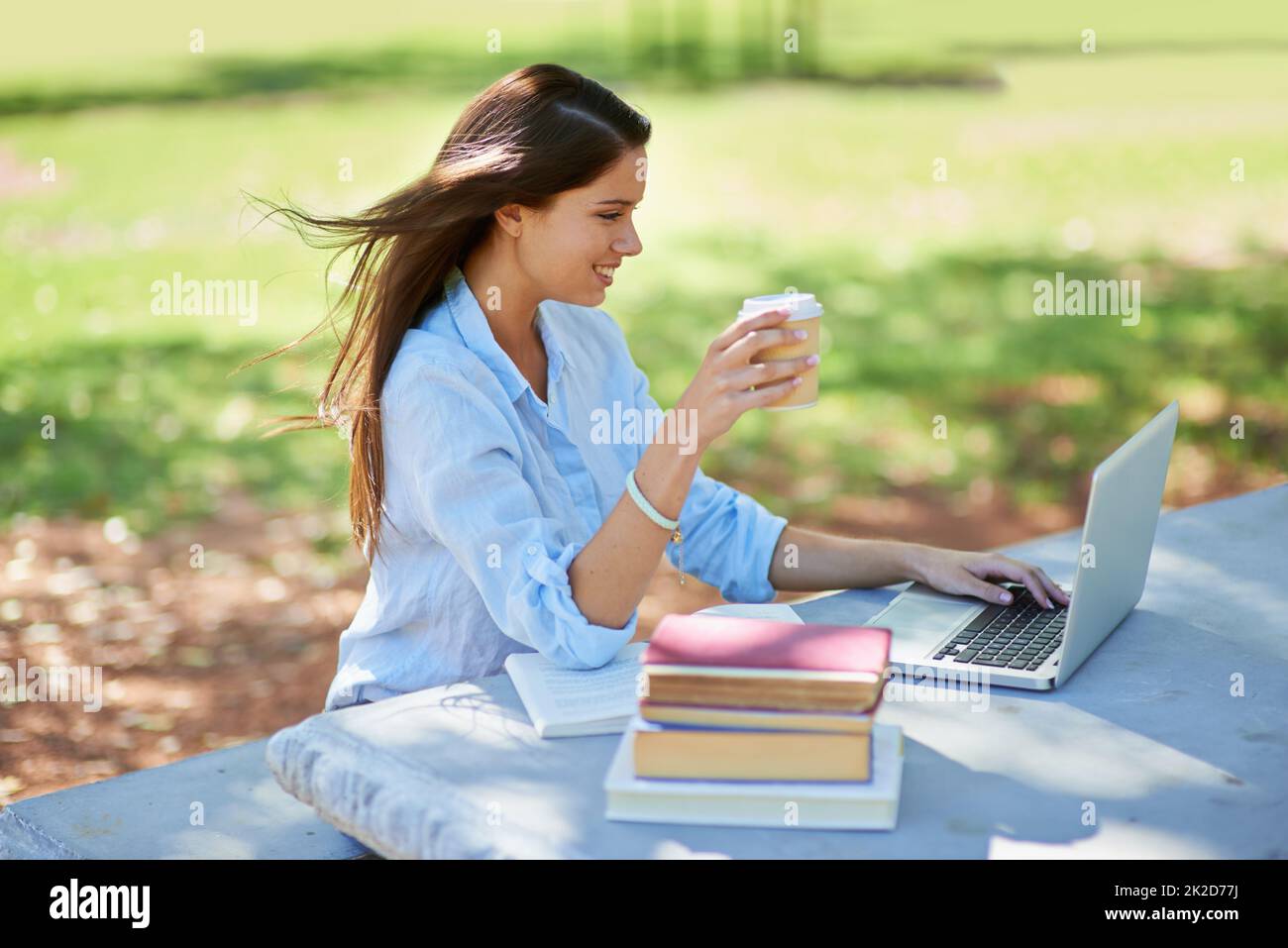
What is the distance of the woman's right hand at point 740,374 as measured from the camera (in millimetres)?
2289

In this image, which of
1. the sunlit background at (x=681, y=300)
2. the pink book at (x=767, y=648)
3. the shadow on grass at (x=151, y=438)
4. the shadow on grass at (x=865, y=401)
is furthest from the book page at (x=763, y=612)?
the shadow on grass at (x=865, y=401)

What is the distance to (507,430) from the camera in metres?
2.62

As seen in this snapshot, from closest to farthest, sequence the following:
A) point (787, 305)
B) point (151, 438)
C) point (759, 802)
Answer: point (759, 802), point (787, 305), point (151, 438)

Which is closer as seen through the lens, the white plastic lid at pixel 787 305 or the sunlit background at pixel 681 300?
the white plastic lid at pixel 787 305

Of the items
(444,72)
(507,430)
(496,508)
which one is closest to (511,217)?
(507,430)

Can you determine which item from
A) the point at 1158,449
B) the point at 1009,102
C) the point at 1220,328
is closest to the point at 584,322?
the point at 1158,449

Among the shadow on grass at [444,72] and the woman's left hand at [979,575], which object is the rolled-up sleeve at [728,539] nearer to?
the woman's left hand at [979,575]

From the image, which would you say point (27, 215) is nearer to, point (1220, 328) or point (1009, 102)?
point (1220, 328)

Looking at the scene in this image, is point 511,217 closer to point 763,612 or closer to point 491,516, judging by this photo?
point 491,516

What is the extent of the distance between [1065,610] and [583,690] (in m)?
0.93

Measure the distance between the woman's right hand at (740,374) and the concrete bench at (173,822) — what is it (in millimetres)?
907

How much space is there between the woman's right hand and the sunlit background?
1.15 metres

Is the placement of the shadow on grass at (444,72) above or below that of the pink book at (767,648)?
above

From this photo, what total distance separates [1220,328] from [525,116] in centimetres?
671
